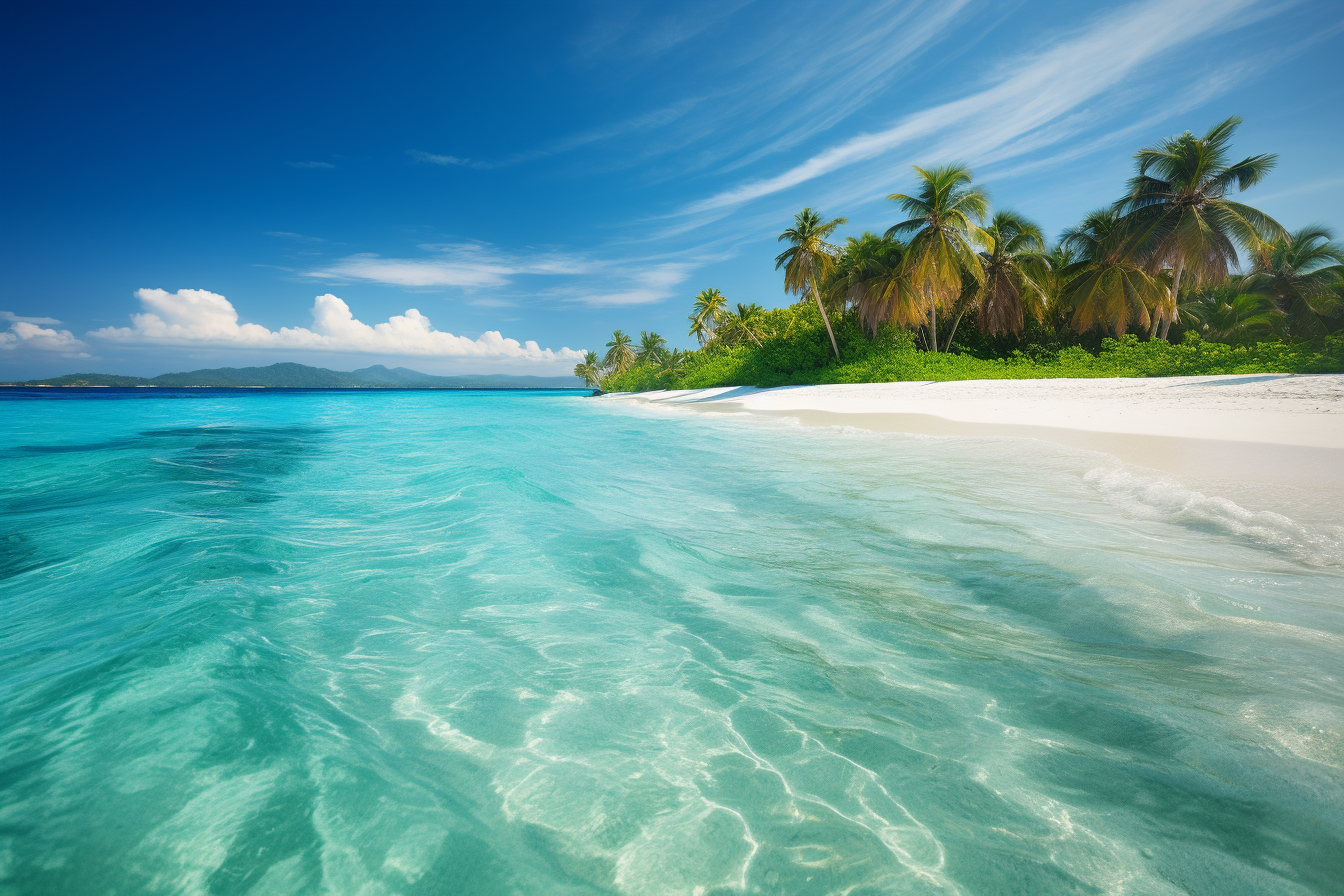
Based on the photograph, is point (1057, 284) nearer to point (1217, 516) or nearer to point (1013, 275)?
point (1013, 275)

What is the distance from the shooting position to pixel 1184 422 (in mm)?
9312

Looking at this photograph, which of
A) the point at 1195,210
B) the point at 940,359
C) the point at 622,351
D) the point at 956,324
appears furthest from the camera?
the point at 622,351

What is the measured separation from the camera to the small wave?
3969mm

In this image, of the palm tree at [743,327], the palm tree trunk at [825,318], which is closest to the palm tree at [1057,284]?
the palm tree trunk at [825,318]

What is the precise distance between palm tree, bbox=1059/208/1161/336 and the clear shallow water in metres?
25.2

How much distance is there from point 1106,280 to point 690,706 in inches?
1239

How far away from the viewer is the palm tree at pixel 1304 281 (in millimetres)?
25312

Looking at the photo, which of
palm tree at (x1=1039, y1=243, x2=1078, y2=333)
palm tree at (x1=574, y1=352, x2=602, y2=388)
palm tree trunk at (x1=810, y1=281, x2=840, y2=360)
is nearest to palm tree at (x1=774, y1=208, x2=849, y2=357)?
palm tree trunk at (x1=810, y1=281, x2=840, y2=360)

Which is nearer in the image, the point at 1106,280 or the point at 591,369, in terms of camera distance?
the point at 1106,280

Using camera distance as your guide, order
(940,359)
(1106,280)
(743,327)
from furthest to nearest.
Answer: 1. (743,327)
2. (940,359)
3. (1106,280)

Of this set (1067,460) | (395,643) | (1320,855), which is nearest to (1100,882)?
(1320,855)

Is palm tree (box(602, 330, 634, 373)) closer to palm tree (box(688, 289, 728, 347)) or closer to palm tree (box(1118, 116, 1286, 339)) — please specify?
palm tree (box(688, 289, 728, 347))

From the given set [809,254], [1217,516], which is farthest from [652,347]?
[1217,516]

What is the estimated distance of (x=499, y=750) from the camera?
7.57 feet
